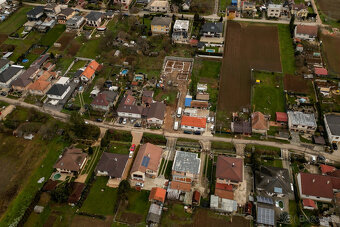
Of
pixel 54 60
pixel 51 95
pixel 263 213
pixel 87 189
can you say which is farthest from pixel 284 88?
pixel 54 60

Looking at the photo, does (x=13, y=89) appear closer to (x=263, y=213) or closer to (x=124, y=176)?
(x=124, y=176)

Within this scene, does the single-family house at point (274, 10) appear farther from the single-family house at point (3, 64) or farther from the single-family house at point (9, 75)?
the single-family house at point (3, 64)

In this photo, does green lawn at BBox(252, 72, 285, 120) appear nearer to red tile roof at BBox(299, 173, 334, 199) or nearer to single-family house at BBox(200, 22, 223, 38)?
red tile roof at BBox(299, 173, 334, 199)

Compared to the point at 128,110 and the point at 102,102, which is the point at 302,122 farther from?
the point at 102,102

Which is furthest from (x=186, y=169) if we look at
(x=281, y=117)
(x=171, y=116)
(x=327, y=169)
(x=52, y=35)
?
(x=52, y=35)

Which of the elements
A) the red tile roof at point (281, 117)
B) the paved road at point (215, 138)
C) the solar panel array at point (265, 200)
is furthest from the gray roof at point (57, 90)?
the red tile roof at point (281, 117)
